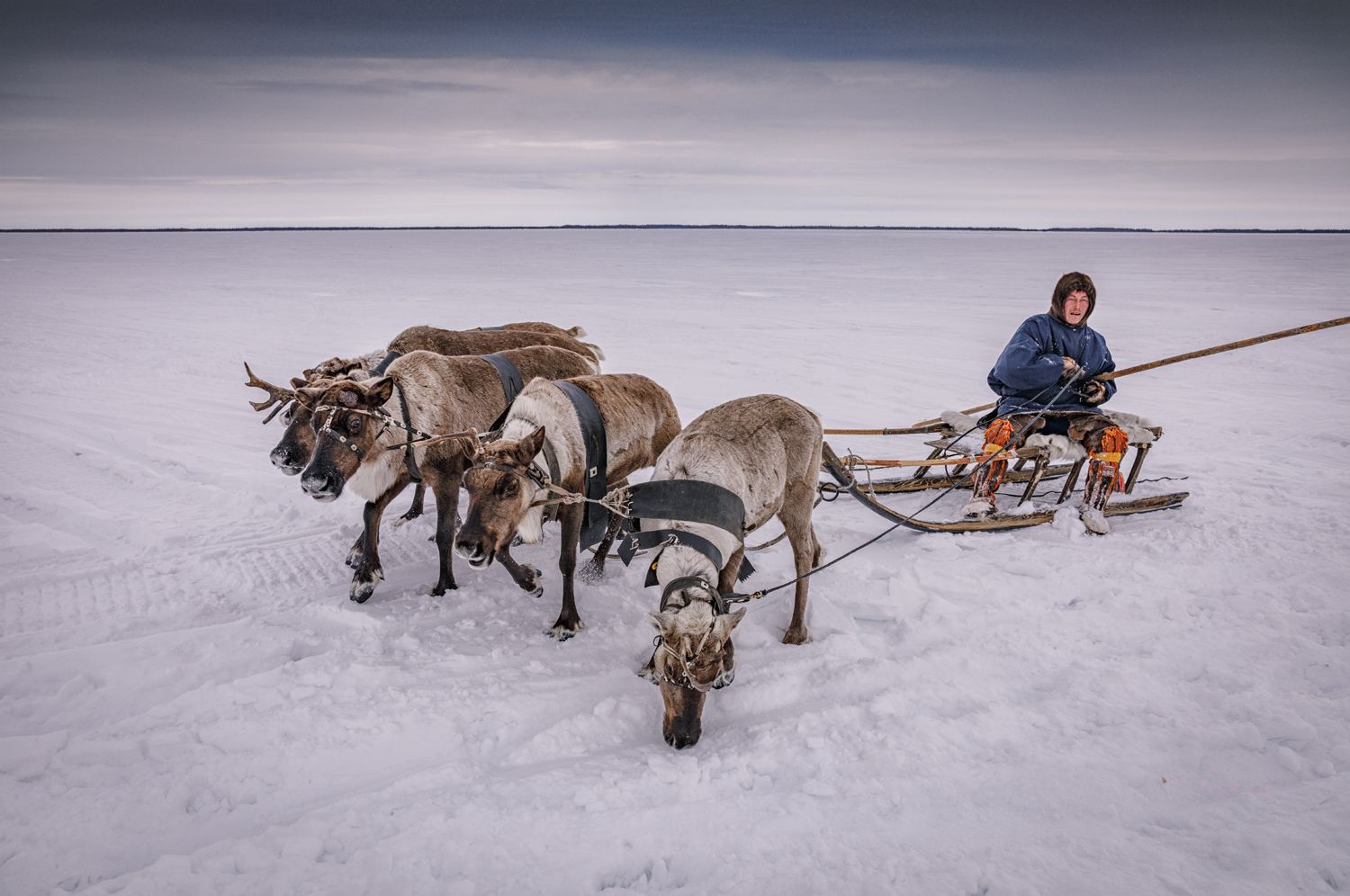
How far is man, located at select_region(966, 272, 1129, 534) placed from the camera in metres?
6.28

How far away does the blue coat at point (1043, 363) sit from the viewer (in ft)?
20.9

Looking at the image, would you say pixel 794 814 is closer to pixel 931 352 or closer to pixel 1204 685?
pixel 1204 685

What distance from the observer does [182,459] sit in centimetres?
840

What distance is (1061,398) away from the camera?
21.5 ft

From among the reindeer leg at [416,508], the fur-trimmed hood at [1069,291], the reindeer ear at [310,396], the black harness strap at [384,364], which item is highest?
the fur-trimmed hood at [1069,291]

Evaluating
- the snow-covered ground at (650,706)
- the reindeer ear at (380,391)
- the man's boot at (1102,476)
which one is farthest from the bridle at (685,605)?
the man's boot at (1102,476)

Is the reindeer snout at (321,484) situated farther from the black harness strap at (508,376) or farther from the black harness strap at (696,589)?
the black harness strap at (696,589)

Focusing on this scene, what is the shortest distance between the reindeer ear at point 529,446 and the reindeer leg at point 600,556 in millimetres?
1643

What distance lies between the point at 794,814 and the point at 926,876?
0.63 m

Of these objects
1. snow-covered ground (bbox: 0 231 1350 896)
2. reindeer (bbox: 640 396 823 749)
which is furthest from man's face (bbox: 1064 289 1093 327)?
reindeer (bbox: 640 396 823 749)

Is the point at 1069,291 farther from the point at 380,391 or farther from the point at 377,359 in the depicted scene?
the point at 377,359

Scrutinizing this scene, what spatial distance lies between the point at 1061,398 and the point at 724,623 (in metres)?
4.55

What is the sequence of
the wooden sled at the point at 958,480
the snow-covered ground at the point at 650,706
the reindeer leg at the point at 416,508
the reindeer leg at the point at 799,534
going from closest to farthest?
the snow-covered ground at the point at 650,706
the reindeer leg at the point at 799,534
the wooden sled at the point at 958,480
the reindeer leg at the point at 416,508

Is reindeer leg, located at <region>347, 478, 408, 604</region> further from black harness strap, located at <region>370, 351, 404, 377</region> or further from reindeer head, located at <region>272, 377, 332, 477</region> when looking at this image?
black harness strap, located at <region>370, 351, 404, 377</region>
